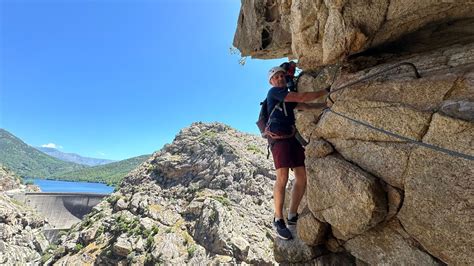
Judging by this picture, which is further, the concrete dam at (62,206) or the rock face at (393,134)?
the concrete dam at (62,206)

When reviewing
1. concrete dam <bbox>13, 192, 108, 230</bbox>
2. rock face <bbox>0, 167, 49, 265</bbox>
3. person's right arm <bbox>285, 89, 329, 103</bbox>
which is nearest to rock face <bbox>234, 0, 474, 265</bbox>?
person's right arm <bbox>285, 89, 329, 103</bbox>

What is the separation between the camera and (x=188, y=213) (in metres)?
48.9

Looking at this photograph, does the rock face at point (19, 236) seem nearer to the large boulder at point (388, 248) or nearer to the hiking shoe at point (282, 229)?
the hiking shoe at point (282, 229)

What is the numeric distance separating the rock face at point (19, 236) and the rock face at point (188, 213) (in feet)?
50.6

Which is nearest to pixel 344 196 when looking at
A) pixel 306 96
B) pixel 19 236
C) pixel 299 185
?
pixel 299 185

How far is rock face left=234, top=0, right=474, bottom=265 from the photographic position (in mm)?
3764

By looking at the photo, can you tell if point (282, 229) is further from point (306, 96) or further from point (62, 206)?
point (62, 206)

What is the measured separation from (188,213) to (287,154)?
148ft

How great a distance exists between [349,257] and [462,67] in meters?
4.47

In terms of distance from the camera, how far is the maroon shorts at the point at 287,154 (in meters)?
7.04

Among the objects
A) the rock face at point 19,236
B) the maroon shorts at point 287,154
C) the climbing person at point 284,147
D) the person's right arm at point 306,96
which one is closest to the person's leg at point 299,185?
the climbing person at point 284,147

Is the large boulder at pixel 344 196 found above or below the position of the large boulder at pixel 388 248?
above

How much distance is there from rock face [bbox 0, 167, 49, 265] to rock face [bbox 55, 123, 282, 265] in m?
15.4

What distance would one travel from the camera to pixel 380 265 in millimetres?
5027
